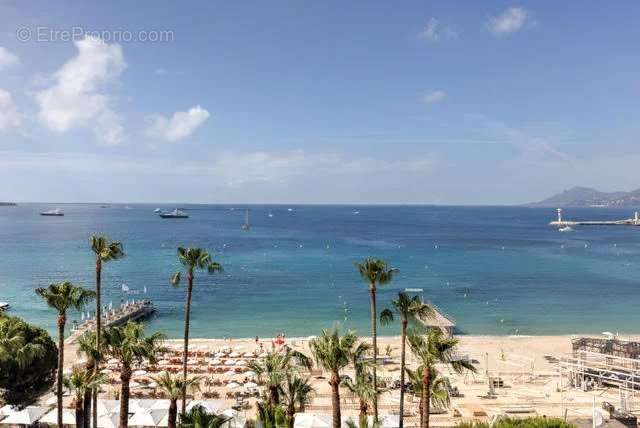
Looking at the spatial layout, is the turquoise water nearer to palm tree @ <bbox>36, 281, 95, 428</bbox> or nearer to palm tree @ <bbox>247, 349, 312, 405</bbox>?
palm tree @ <bbox>36, 281, 95, 428</bbox>

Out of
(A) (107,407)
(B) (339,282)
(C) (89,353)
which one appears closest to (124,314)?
(A) (107,407)

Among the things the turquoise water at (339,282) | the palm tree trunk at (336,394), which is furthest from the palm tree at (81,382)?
the turquoise water at (339,282)

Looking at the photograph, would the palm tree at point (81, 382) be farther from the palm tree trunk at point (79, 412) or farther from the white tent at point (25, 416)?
the white tent at point (25, 416)

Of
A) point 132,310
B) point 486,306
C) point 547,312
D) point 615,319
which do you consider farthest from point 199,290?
point 615,319

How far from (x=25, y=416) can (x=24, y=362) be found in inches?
115

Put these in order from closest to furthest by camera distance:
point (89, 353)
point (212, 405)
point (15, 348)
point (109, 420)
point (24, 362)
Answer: point (89, 353), point (15, 348), point (24, 362), point (109, 420), point (212, 405)

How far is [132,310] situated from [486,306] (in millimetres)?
48034

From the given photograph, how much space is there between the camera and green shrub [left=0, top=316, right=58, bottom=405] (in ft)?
76.8

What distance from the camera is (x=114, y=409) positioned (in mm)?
25859

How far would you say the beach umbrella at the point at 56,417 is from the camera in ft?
80.7

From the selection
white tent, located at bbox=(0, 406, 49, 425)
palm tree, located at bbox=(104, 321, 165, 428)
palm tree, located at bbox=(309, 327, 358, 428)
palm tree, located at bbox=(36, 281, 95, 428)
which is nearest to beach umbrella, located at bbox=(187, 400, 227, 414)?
palm tree, located at bbox=(104, 321, 165, 428)

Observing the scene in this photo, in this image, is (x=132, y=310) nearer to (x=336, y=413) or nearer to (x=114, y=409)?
(x=114, y=409)

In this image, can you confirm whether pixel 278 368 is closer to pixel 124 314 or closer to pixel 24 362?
pixel 24 362

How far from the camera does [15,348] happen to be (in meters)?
23.3
